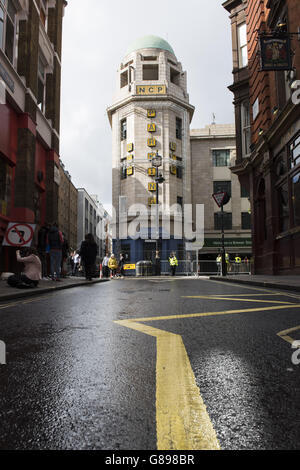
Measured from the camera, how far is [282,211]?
49.2 ft

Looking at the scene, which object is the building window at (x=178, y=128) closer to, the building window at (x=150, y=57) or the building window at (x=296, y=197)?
the building window at (x=150, y=57)

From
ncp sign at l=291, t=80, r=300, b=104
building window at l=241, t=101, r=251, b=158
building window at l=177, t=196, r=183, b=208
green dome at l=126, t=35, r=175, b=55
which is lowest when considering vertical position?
ncp sign at l=291, t=80, r=300, b=104

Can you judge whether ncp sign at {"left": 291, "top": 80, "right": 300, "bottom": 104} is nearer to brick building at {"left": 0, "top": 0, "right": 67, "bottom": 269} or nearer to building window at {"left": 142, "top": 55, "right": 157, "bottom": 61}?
brick building at {"left": 0, "top": 0, "right": 67, "bottom": 269}

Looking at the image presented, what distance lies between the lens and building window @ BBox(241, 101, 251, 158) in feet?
66.6

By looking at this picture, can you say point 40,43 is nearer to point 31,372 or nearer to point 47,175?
point 47,175

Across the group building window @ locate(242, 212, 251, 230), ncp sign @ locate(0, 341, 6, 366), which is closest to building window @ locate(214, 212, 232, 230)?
building window @ locate(242, 212, 251, 230)

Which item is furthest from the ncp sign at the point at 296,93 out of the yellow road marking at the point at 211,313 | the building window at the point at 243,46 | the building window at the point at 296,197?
the building window at the point at 243,46

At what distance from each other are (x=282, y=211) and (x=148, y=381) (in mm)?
14404

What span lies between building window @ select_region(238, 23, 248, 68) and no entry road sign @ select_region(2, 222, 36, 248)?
56.3 feet

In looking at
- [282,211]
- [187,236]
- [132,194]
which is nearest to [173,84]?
[132,194]

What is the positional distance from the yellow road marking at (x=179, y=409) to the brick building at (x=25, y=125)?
11029 mm

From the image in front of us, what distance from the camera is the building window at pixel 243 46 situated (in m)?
20.5

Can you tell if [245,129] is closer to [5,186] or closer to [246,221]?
[5,186]
